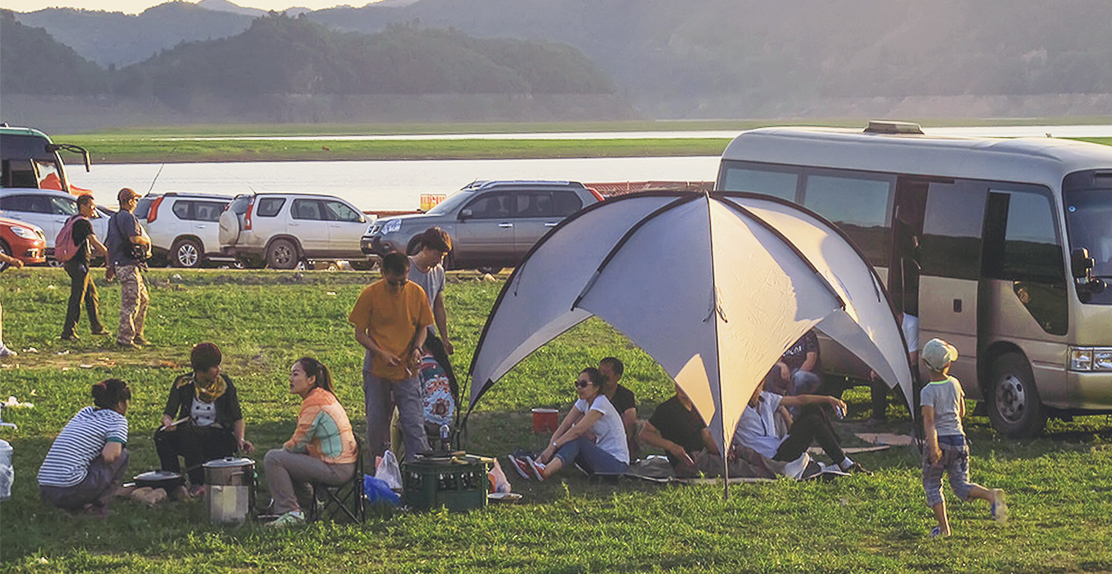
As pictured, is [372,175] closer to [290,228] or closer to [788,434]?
[290,228]

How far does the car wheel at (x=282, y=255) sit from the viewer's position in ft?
102

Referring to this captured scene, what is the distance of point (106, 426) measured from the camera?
411 inches

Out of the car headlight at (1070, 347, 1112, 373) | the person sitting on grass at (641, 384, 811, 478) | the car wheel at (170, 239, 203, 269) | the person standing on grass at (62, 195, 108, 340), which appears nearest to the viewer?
the person sitting on grass at (641, 384, 811, 478)

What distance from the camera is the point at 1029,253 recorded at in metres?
14.2

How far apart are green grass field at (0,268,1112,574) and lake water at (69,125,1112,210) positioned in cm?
3501

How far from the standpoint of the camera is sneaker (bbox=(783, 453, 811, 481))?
12148mm

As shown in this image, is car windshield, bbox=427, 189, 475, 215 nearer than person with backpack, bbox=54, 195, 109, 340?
No

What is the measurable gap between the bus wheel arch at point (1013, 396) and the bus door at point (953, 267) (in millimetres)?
199

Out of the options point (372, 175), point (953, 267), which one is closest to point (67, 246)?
point (953, 267)

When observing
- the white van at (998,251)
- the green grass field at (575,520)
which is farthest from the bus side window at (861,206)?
the green grass field at (575,520)

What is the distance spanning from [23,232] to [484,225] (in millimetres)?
8309

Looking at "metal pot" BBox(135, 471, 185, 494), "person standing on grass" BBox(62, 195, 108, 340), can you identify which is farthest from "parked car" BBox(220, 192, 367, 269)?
"metal pot" BBox(135, 471, 185, 494)

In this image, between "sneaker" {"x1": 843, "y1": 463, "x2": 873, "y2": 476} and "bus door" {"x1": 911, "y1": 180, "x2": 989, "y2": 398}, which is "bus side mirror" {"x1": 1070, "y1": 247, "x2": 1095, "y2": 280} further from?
"sneaker" {"x1": 843, "y1": 463, "x2": 873, "y2": 476}

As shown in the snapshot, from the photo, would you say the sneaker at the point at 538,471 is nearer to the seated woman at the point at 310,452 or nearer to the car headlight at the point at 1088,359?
the seated woman at the point at 310,452
